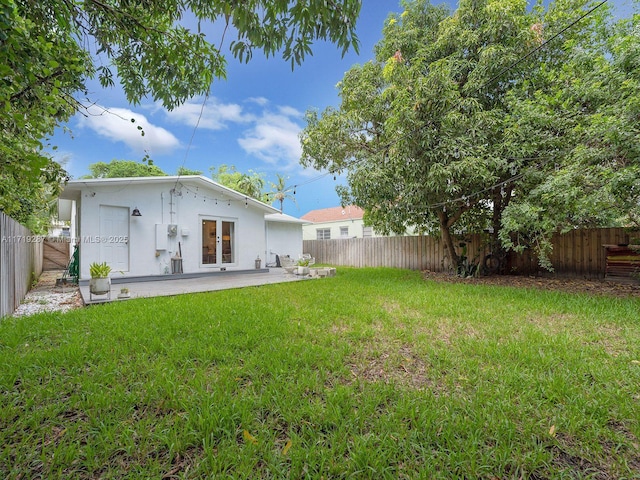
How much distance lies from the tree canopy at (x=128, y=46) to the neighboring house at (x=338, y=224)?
1697 centimetres

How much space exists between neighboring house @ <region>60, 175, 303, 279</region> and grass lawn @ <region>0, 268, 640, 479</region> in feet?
15.4

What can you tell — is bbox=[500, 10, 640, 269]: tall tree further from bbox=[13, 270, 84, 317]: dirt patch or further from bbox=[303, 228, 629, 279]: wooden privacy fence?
bbox=[13, 270, 84, 317]: dirt patch

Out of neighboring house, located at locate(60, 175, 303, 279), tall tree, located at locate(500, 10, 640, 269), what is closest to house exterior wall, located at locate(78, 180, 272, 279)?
neighboring house, located at locate(60, 175, 303, 279)

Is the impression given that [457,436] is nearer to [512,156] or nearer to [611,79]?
[512,156]

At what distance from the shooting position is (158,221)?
9.45 metres

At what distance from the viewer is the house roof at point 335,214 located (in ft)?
71.9

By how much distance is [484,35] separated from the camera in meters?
7.58

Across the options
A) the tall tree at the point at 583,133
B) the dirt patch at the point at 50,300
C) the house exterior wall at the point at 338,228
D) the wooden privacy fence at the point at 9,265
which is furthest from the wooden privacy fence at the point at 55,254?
the tall tree at the point at 583,133

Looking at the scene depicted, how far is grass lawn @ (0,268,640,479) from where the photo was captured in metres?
1.67

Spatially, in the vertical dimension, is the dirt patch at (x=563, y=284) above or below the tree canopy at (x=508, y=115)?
below

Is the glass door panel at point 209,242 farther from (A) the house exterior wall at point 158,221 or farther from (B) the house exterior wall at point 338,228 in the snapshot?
(B) the house exterior wall at point 338,228

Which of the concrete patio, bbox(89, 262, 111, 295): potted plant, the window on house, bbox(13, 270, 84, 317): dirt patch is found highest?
the window on house

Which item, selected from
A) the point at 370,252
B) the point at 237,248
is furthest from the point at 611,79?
the point at 237,248

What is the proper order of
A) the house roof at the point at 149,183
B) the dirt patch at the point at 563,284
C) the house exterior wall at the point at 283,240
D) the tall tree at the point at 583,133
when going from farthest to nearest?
the house exterior wall at the point at 283,240 → the house roof at the point at 149,183 → the dirt patch at the point at 563,284 → the tall tree at the point at 583,133
